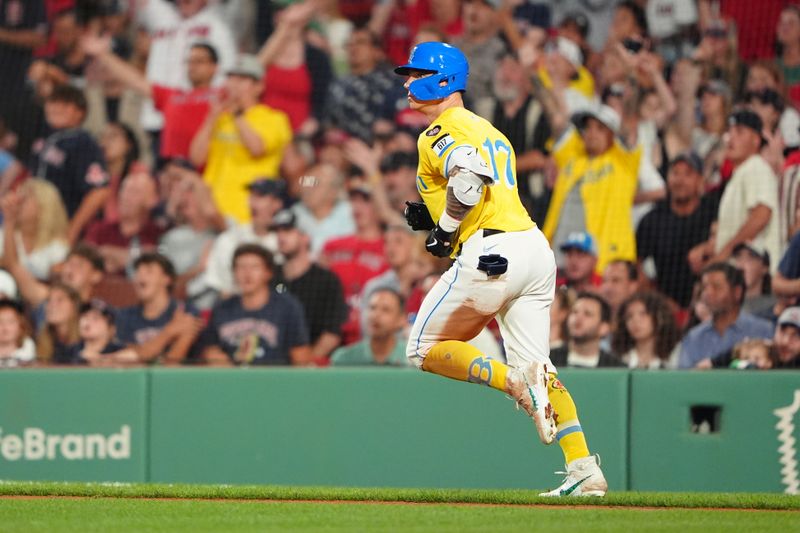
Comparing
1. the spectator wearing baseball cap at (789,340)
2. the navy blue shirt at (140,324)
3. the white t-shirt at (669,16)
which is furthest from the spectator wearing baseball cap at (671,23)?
the navy blue shirt at (140,324)

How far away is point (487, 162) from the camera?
588cm

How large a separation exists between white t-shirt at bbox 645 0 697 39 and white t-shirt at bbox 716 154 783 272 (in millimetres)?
1744

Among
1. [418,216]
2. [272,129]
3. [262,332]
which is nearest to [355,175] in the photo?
[272,129]

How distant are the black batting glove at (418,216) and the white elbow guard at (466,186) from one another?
0.53 m

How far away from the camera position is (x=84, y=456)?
28.8 ft

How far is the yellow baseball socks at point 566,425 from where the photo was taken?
5.98 m

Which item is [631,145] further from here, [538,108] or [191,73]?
[191,73]

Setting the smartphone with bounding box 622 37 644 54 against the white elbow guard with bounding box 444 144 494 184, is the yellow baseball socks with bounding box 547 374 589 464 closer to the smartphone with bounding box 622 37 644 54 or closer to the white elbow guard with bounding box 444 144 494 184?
the white elbow guard with bounding box 444 144 494 184

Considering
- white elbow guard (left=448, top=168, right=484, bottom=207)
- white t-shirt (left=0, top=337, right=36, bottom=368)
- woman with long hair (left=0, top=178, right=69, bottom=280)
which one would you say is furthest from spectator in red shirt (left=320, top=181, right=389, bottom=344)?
white elbow guard (left=448, top=168, right=484, bottom=207)

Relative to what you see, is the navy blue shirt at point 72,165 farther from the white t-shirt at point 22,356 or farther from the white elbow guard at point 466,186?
the white elbow guard at point 466,186

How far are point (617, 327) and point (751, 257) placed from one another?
1.02 meters

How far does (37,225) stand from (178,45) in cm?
207

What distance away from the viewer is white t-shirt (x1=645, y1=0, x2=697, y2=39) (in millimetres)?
10422

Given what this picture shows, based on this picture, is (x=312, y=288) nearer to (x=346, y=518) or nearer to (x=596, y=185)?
(x=596, y=185)
